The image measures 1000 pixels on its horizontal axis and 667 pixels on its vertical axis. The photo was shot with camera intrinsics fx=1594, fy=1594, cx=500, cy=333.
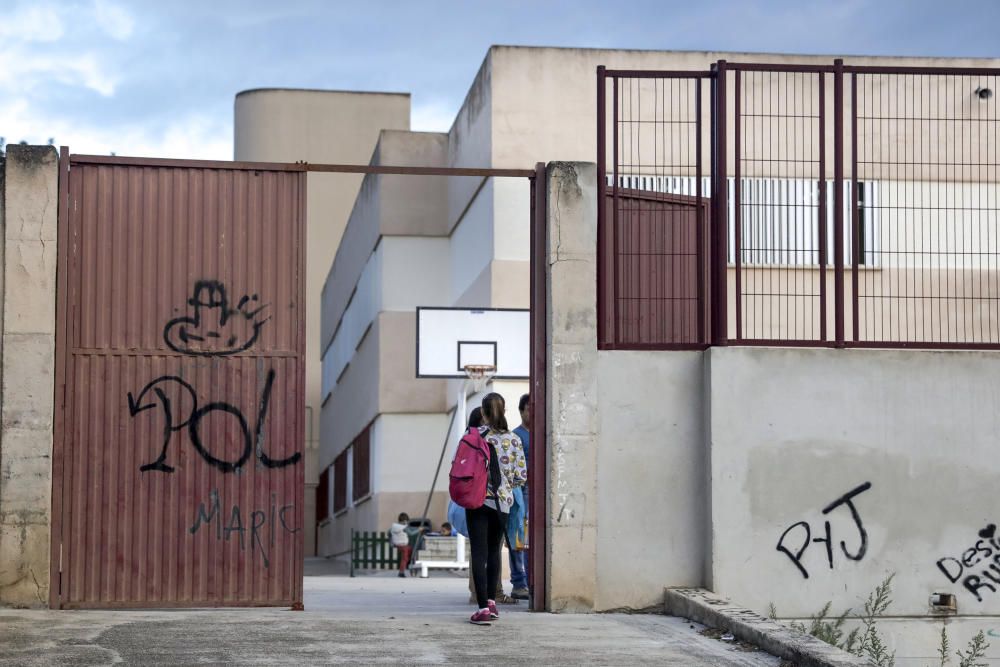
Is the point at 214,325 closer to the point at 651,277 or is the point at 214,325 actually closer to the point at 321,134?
the point at 651,277

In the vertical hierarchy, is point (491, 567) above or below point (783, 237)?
below

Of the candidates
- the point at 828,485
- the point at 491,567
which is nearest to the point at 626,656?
the point at 491,567

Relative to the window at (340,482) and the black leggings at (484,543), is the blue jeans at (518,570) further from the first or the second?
the window at (340,482)

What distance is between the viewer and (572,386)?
40.5 ft

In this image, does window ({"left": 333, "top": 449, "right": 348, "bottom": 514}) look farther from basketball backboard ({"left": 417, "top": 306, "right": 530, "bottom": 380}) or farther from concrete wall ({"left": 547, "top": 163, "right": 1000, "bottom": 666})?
concrete wall ({"left": 547, "top": 163, "right": 1000, "bottom": 666})

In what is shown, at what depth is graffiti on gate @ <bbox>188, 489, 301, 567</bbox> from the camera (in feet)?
39.8

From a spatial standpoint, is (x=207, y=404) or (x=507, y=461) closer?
(x=507, y=461)

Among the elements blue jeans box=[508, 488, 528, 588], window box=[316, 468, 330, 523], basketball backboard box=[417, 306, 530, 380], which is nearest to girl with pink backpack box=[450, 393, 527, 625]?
blue jeans box=[508, 488, 528, 588]

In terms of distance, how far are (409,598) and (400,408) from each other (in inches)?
649

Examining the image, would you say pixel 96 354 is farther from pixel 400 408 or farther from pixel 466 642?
pixel 400 408

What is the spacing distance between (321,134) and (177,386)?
37.5m

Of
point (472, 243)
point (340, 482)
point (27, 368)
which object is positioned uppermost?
point (472, 243)

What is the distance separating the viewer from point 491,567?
11711 millimetres

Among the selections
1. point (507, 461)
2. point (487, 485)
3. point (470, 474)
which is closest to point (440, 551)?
point (507, 461)
